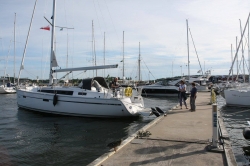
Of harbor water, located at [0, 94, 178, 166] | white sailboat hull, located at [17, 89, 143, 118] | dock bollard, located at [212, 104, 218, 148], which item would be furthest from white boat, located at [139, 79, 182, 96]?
dock bollard, located at [212, 104, 218, 148]

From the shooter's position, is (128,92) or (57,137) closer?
(57,137)

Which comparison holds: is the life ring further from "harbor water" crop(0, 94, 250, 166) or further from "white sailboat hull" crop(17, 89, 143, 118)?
"harbor water" crop(0, 94, 250, 166)

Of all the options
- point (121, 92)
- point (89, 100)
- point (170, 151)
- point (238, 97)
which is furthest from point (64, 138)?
point (238, 97)

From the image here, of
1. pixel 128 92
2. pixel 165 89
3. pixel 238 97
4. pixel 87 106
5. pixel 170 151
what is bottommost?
pixel 170 151

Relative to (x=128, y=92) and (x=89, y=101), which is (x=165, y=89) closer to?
(x=128, y=92)

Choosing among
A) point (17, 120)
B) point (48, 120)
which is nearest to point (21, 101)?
point (17, 120)

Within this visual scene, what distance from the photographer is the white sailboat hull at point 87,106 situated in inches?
555

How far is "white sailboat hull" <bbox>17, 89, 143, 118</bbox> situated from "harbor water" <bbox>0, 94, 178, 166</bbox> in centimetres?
40

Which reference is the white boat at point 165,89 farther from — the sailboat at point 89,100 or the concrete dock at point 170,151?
the concrete dock at point 170,151

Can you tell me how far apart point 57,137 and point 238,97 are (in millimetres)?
16578

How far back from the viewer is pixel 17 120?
14.9m

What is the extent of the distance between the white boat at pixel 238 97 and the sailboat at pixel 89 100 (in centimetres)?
992

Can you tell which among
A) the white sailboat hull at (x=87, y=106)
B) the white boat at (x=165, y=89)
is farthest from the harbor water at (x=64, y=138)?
the white boat at (x=165, y=89)

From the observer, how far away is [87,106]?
1473 centimetres
